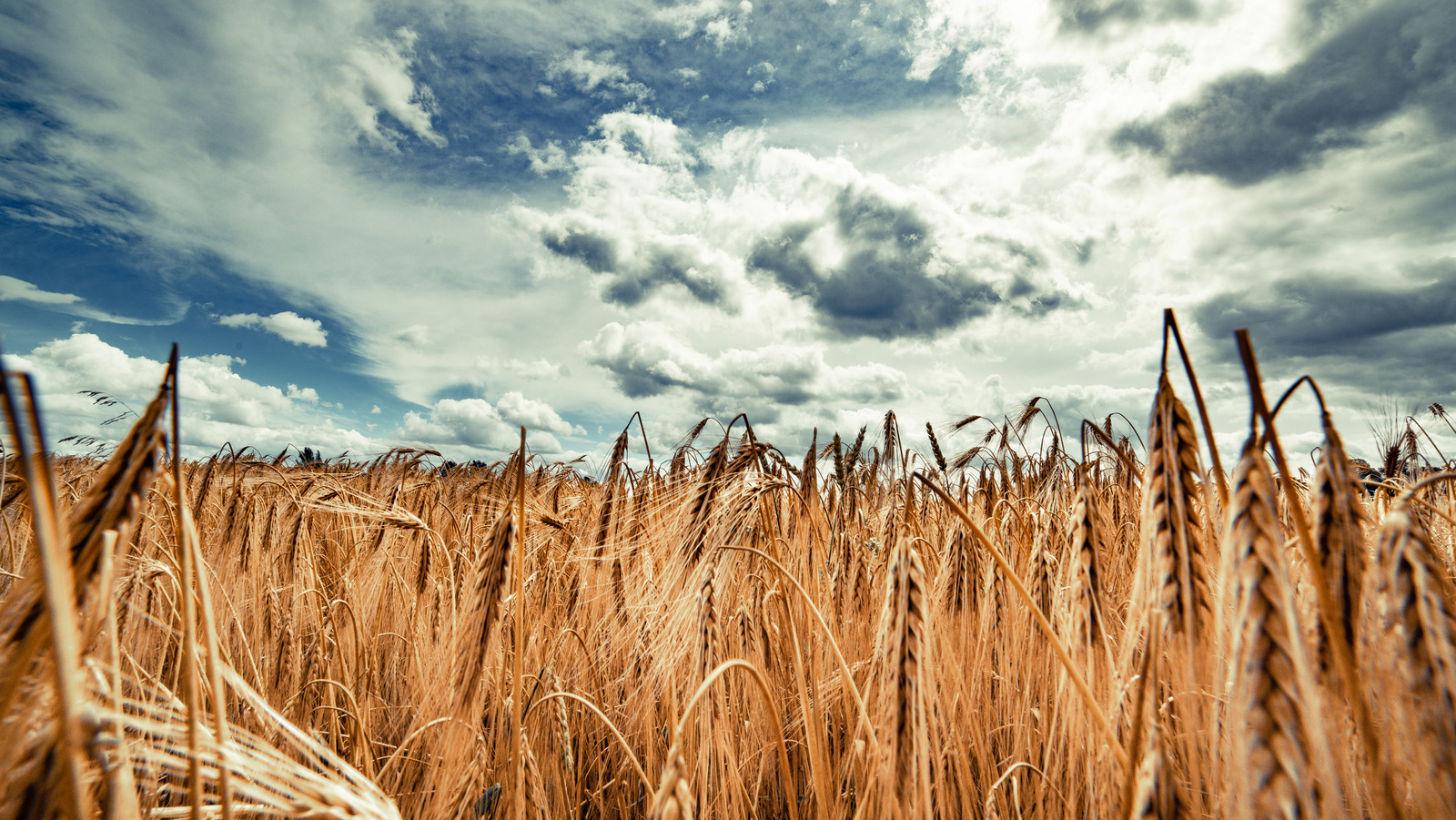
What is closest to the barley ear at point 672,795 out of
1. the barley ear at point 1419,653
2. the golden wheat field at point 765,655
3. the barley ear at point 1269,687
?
the golden wheat field at point 765,655

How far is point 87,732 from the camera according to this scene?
2.26 feet

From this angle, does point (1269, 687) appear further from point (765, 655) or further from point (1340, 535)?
point (765, 655)

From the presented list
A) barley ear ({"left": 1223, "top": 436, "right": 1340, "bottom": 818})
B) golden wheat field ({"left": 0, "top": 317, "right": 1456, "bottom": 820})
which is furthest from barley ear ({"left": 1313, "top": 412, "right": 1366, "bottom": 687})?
barley ear ({"left": 1223, "top": 436, "right": 1340, "bottom": 818})

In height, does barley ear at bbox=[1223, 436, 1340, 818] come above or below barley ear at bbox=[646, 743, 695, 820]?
above

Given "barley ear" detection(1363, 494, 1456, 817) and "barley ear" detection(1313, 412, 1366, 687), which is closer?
"barley ear" detection(1363, 494, 1456, 817)

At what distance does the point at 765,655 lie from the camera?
105 inches

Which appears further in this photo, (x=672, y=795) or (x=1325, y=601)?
(x=672, y=795)

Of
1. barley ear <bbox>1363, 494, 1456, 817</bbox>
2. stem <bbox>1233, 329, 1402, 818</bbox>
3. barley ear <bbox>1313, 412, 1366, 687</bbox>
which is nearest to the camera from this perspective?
stem <bbox>1233, 329, 1402, 818</bbox>

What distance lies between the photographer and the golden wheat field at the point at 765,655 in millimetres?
734

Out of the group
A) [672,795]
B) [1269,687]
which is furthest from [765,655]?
[1269,687]

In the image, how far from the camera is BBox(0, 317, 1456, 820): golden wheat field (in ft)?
2.41

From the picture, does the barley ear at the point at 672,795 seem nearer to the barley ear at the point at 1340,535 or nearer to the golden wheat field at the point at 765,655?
the golden wheat field at the point at 765,655

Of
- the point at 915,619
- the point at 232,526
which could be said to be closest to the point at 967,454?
the point at 915,619

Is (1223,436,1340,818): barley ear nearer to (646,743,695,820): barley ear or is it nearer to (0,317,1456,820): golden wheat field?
(0,317,1456,820): golden wheat field
